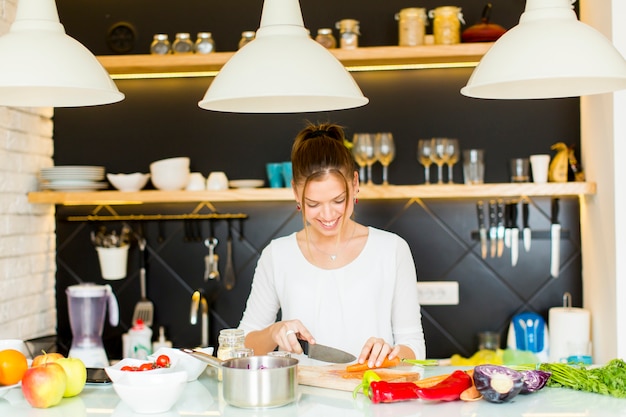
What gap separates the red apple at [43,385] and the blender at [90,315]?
70.7 inches

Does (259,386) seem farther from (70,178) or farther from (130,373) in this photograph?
(70,178)

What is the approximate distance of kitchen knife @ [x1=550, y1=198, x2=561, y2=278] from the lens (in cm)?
370

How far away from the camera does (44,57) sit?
194 centimetres

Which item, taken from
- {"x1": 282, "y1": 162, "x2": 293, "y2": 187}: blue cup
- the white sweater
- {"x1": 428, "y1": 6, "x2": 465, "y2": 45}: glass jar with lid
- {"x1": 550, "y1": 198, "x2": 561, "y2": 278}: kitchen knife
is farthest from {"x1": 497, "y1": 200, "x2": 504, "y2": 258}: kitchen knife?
the white sweater

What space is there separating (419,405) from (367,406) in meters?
0.12


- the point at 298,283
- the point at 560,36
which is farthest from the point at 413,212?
the point at 560,36

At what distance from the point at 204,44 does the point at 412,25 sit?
0.92 m

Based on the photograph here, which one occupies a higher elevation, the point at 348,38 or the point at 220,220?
the point at 348,38

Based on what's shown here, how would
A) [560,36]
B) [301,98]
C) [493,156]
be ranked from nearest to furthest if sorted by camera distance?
[560,36] < [301,98] < [493,156]

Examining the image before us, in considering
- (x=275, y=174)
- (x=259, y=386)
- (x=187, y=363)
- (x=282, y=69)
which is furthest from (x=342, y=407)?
(x=275, y=174)

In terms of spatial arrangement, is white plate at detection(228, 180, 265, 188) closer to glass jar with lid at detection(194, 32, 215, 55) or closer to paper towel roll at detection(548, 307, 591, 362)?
glass jar with lid at detection(194, 32, 215, 55)

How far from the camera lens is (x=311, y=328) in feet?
9.21

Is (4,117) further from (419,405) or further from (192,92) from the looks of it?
(419,405)

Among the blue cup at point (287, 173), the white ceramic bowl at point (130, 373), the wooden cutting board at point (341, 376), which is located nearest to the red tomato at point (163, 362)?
the white ceramic bowl at point (130, 373)
